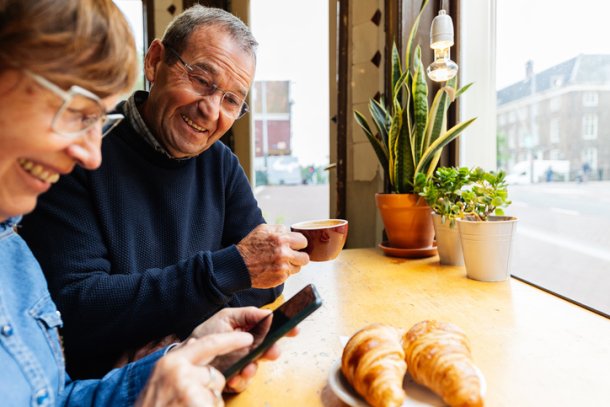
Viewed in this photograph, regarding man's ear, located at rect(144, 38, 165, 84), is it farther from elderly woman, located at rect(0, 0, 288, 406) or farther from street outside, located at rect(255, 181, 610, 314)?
street outside, located at rect(255, 181, 610, 314)

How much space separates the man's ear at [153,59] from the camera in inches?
52.1

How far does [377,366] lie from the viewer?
0.66 metres

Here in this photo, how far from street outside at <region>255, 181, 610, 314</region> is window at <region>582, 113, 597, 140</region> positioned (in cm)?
15

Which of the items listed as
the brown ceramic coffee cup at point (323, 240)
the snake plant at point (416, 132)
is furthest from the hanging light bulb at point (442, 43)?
the brown ceramic coffee cup at point (323, 240)

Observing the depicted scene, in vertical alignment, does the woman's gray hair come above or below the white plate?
above

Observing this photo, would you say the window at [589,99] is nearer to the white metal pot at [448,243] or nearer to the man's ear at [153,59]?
the white metal pot at [448,243]

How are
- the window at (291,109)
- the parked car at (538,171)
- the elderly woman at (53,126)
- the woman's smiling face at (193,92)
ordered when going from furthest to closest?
1. the window at (291,109)
2. the parked car at (538,171)
3. the woman's smiling face at (193,92)
4. the elderly woman at (53,126)

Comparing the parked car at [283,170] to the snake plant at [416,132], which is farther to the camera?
the parked car at [283,170]

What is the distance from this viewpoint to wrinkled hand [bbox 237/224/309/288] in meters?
1.04

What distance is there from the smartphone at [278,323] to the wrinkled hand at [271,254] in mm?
239

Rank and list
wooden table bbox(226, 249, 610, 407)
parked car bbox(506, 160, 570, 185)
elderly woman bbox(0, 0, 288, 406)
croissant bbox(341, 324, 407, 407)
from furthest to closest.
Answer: parked car bbox(506, 160, 570, 185)
wooden table bbox(226, 249, 610, 407)
croissant bbox(341, 324, 407, 407)
elderly woman bbox(0, 0, 288, 406)

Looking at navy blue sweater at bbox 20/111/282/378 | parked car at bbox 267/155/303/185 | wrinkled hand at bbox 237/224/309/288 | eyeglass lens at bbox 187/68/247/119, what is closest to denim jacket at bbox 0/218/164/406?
navy blue sweater at bbox 20/111/282/378

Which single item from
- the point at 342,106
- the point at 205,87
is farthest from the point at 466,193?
the point at 342,106

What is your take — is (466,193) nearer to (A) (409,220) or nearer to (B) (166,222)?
(A) (409,220)
